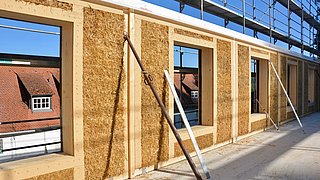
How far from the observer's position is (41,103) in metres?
21.0

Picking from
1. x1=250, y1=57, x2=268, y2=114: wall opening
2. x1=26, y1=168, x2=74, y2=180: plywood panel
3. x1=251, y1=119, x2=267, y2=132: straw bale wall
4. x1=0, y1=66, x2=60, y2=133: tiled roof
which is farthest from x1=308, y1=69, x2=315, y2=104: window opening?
x1=26, y1=168, x2=74, y2=180: plywood panel

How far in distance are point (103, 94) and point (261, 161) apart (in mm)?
3625

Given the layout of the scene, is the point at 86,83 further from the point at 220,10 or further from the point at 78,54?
the point at 220,10

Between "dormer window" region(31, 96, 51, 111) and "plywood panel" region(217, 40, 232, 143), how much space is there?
49.0ft

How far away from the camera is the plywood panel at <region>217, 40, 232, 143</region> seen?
309 inches

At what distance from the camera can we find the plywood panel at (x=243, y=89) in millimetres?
8977

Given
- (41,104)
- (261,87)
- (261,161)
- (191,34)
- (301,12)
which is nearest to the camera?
(261,161)

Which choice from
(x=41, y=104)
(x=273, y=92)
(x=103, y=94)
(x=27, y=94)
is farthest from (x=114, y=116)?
(x=27, y=94)

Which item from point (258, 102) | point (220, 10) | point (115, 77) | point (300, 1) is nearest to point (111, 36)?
point (115, 77)

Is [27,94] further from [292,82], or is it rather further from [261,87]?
[292,82]

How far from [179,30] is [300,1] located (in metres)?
14.6

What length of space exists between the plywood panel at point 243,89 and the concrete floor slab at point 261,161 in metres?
0.45

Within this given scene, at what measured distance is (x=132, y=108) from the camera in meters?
5.28

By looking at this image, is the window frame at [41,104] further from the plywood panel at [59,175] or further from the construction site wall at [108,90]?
the plywood panel at [59,175]
